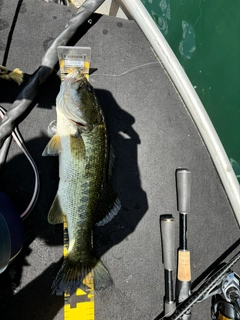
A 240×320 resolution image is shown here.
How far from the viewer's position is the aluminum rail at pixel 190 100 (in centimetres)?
266

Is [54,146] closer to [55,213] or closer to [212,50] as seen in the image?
[55,213]

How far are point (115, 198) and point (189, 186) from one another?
0.65 m

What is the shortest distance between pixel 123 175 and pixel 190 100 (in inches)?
33.9

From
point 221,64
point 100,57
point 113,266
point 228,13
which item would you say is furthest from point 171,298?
point 228,13

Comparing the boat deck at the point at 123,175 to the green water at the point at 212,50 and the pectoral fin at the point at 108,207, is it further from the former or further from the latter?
the green water at the point at 212,50

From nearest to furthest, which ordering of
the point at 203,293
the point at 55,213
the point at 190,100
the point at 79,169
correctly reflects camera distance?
1. the point at 79,169
2. the point at 55,213
3. the point at 203,293
4. the point at 190,100

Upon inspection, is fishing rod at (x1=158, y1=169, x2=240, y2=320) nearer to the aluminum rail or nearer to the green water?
the aluminum rail

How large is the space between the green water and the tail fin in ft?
5.99

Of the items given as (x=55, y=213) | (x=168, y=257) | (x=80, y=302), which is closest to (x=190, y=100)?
(x=168, y=257)

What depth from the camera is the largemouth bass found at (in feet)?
6.91

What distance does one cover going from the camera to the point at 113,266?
2496 mm

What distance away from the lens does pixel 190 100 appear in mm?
2680

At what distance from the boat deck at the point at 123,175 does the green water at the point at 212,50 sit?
2.66 ft

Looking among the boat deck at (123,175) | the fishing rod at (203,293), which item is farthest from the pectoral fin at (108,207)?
the fishing rod at (203,293)
